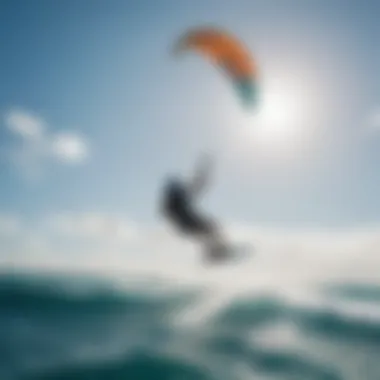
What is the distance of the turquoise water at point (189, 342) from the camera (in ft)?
38.1

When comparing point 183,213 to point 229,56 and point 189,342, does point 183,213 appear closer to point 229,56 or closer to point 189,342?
point 229,56

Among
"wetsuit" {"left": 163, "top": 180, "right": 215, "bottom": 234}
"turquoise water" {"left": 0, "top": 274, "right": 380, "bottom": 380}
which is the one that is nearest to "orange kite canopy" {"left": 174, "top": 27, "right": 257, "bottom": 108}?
"wetsuit" {"left": 163, "top": 180, "right": 215, "bottom": 234}

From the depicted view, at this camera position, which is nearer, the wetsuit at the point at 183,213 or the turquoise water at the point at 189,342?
the wetsuit at the point at 183,213

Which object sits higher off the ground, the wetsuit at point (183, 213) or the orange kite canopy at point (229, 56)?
the orange kite canopy at point (229, 56)

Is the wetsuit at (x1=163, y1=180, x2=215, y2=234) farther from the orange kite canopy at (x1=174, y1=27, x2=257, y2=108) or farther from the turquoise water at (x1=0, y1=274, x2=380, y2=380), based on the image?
the turquoise water at (x1=0, y1=274, x2=380, y2=380)

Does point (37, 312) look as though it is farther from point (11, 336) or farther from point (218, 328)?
point (218, 328)

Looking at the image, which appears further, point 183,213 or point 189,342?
point 189,342

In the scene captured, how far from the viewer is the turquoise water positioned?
11.6 meters

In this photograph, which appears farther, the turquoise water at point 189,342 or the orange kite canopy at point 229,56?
the turquoise water at point 189,342

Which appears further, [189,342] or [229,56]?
[189,342]

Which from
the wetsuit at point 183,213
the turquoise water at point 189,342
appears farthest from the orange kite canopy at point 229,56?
the turquoise water at point 189,342

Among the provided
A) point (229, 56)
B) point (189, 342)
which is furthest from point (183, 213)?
point (189, 342)

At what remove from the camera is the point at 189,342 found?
13.2m

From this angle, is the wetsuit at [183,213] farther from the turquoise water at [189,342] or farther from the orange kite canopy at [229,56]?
the turquoise water at [189,342]
